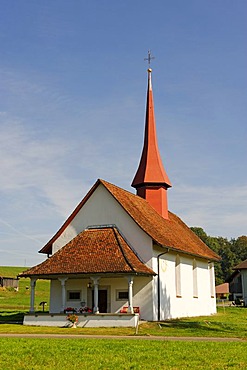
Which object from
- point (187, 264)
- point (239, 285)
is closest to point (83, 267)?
point (187, 264)

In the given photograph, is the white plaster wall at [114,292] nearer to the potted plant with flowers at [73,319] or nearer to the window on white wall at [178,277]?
the potted plant with flowers at [73,319]

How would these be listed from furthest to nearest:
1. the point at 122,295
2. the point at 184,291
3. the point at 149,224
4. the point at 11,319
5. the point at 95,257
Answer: the point at 184,291 → the point at 11,319 → the point at 149,224 → the point at 122,295 → the point at 95,257

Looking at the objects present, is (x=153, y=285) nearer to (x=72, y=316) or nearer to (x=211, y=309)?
(x=72, y=316)

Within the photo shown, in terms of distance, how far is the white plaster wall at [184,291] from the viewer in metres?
28.2

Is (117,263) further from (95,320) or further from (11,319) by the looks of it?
(11,319)

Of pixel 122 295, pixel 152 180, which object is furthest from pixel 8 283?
pixel 122 295

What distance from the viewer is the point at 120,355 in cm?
1257

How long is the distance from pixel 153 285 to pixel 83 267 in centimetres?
411

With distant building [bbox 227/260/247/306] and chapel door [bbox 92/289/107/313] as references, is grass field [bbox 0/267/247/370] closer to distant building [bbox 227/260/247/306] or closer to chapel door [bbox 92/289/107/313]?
chapel door [bbox 92/289/107/313]

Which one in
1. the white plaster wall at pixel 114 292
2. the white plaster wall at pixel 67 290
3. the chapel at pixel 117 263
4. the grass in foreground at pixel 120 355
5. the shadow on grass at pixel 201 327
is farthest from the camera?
the white plaster wall at pixel 67 290

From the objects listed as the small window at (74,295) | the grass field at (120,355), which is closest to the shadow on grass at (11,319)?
the small window at (74,295)

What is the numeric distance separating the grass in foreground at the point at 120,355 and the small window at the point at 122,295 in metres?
11.6

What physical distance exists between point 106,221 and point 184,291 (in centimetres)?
738

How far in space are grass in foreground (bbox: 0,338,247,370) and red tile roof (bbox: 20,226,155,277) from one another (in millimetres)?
9749
